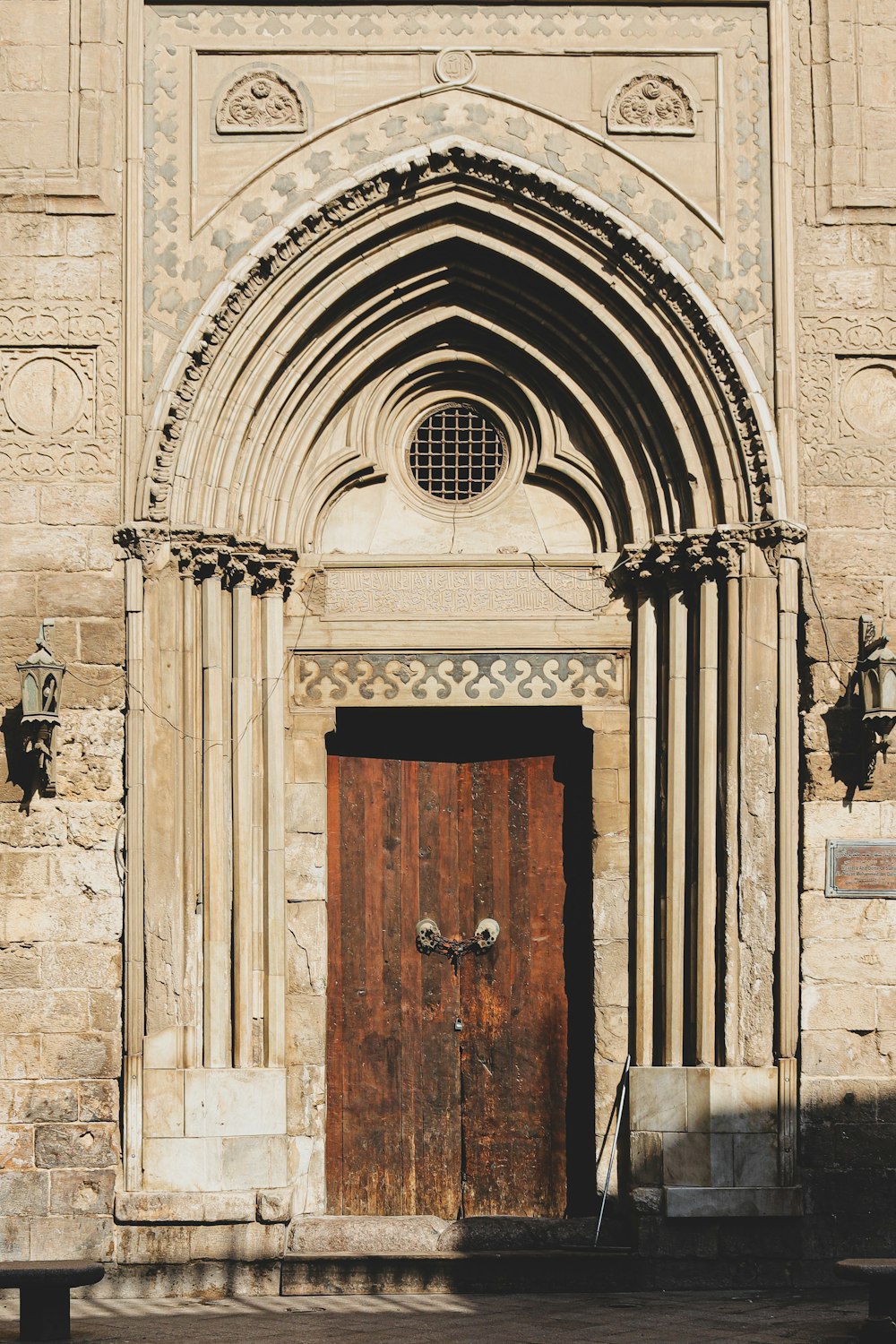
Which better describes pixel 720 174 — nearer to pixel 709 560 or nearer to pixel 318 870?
pixel 709 560

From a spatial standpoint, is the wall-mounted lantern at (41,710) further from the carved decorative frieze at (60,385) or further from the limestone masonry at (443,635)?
the carved decorative frieze at (60,385)

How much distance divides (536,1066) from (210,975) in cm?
210

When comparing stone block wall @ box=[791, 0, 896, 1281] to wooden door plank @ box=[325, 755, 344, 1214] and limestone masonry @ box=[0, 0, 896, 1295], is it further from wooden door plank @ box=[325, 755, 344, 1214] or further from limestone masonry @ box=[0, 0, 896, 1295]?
wooden door plank @ box=[325, 755, 344, 1214]

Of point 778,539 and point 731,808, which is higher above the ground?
point 778,539

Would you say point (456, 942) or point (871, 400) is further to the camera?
point (456, 942)

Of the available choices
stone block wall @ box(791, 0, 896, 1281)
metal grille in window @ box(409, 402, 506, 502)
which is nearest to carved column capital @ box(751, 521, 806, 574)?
stone block wall @ box(791, 0, 896, 1281)

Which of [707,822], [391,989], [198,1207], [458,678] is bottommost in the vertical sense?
[198,1207]

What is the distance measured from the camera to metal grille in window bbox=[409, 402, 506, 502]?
40.9 feet

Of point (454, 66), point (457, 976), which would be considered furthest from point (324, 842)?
point (454, 66)

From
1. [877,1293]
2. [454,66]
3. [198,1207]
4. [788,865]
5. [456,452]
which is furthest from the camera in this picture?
[456,452]

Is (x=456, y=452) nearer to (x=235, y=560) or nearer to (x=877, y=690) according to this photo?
(x=235, y=560)

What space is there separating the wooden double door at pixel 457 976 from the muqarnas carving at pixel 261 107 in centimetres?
353

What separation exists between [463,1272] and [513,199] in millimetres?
6199

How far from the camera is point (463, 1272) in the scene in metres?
11.1
